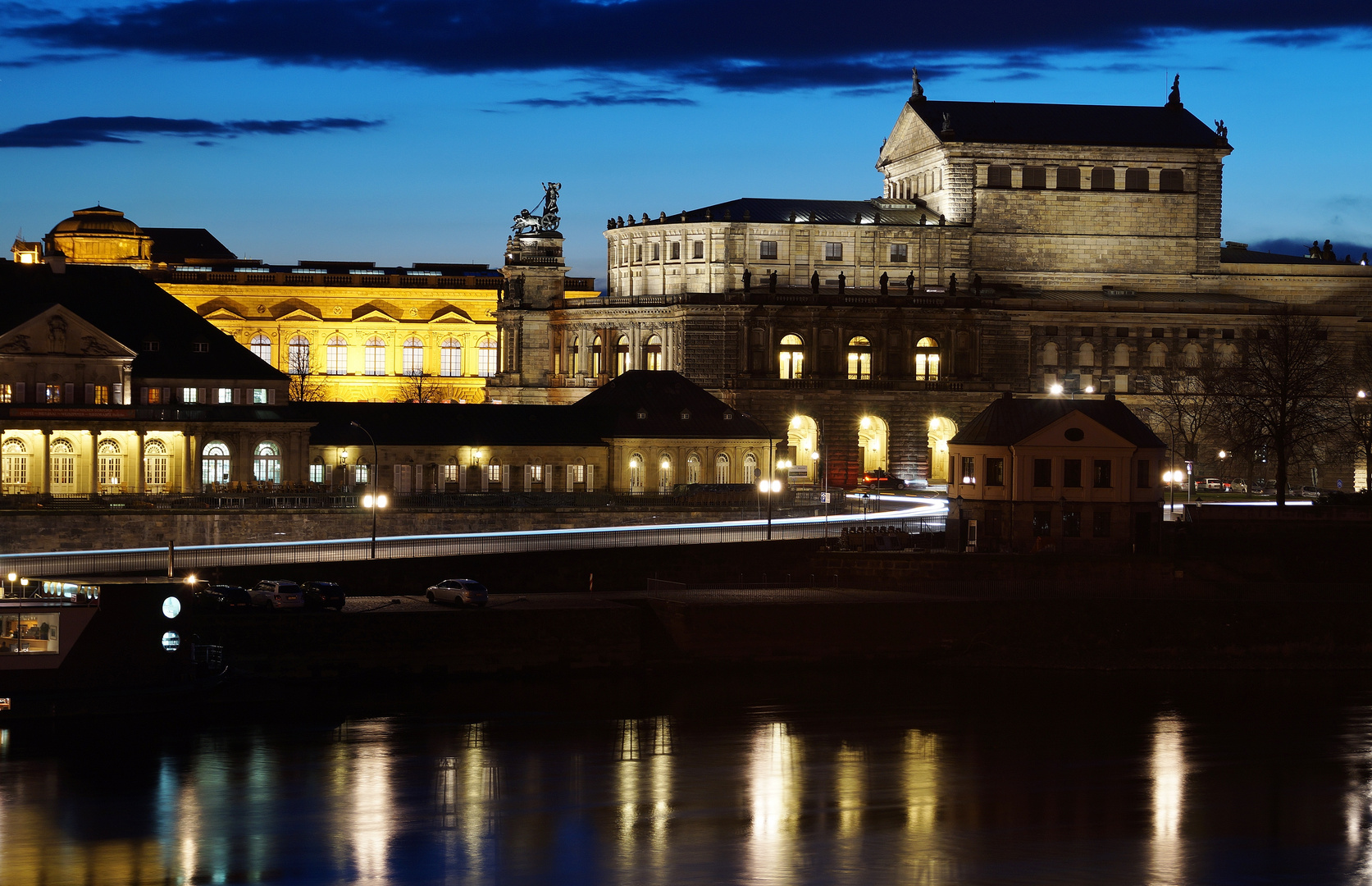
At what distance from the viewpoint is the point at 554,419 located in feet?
384

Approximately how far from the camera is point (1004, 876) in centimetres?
4750

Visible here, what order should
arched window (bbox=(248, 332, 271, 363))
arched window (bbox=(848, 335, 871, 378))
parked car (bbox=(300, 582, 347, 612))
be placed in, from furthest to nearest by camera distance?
1. arched window (bbox=(248, 332, 271, 363))
2. arched window (bbox=(848, 335, 871, 378))
3. parked car (bbox=(300, 582, 347, 612))

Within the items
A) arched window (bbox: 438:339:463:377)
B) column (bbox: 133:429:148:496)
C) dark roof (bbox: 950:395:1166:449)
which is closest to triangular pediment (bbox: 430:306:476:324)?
arched window (bbox: 438:339:463:377)

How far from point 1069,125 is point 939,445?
91.6 feet

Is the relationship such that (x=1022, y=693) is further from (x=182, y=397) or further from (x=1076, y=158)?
(x=1076, y=158)

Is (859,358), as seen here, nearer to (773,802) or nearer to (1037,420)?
(1037,420)

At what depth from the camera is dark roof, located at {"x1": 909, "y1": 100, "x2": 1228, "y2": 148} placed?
498ft

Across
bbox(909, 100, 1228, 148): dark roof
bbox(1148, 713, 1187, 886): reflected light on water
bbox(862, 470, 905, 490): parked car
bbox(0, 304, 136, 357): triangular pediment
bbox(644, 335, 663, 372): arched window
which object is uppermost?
bbox(909, 100, 1228, 148): dark roof

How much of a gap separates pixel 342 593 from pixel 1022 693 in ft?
80.1

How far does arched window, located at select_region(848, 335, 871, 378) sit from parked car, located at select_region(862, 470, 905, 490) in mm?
7984

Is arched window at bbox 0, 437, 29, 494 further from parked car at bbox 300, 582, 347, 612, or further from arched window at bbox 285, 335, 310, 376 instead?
arched window at bbox 285, 335, 310, 376

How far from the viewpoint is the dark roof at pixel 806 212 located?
501 ft

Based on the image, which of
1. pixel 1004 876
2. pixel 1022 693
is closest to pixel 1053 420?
pixel 1022 693

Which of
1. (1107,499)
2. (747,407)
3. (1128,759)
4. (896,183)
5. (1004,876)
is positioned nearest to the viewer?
(1004,876)
